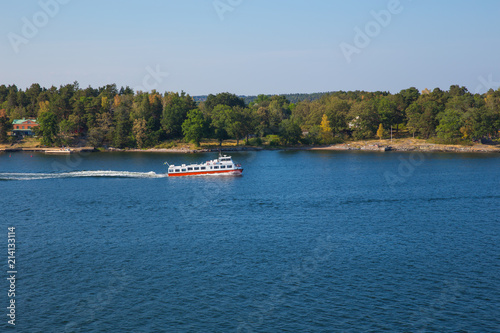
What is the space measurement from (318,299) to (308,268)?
262 inches

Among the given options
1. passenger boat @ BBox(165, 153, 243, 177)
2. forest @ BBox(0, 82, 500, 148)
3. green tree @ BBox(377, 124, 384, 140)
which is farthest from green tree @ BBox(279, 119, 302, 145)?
passenger boat @ BBox(165, 153, 243, 177)

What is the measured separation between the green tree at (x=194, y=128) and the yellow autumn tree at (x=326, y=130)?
49.4m

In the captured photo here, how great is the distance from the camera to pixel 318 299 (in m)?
38.6

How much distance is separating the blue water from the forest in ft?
247

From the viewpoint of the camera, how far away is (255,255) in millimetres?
48719

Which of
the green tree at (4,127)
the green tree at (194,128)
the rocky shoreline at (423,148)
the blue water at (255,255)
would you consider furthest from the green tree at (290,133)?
the green tree at (4,127)

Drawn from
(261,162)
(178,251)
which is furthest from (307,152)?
(178,251)

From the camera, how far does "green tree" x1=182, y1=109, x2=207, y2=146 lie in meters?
166

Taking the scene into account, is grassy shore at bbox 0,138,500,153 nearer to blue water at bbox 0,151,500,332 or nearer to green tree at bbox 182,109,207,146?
green tree at bbox 182,109,207,146

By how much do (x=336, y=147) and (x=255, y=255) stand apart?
13388cm

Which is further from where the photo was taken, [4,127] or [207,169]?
[4,127]

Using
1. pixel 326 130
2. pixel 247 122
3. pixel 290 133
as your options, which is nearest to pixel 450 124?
pixel 326 130

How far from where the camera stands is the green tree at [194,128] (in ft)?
546

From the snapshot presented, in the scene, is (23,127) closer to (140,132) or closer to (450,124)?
(140,132)
